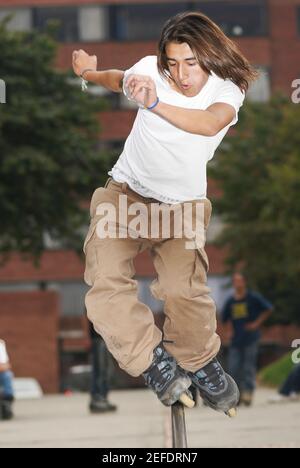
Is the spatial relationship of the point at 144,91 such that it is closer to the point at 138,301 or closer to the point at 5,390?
the point at 138,301

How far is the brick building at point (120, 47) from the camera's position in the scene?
61.3m

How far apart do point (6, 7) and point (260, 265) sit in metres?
22.6

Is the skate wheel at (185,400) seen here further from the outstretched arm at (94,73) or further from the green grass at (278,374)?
the green grass at (278,374)

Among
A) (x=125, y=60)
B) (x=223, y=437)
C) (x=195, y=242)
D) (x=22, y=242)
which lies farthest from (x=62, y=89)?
(x=195, y=242)

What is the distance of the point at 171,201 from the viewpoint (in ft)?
21.6

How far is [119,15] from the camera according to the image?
63.6 metres

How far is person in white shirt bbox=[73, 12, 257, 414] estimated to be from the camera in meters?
6.30

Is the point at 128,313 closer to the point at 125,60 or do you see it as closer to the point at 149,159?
the point at 149,159

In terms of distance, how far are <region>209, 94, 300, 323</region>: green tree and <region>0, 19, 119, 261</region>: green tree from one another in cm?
637

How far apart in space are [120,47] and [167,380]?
188ft

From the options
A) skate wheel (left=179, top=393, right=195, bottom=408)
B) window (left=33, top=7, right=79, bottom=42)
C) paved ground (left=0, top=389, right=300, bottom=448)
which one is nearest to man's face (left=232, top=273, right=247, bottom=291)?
paved ground (left=0, top=389, right=300, bottom=448)

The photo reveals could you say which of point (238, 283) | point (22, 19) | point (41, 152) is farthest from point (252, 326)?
point (22, 19)

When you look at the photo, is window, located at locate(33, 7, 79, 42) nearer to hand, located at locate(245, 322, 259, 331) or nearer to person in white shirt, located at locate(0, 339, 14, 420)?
hand, located at locate(245, 322, 259, 331)

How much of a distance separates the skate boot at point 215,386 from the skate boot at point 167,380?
0.21 m
